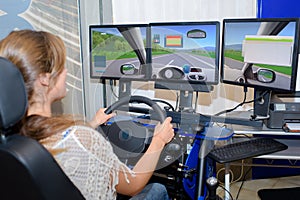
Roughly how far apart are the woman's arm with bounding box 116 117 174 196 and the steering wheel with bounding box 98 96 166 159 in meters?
0.12

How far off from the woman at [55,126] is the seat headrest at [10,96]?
0.58 ft

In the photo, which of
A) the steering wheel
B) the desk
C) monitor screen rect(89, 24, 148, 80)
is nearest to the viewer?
the steering wheel

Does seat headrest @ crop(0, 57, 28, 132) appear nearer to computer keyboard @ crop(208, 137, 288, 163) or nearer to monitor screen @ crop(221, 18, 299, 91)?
computer keyboard @ crop(208, 137, 288, 163)

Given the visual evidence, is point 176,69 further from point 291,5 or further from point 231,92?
point 291,5

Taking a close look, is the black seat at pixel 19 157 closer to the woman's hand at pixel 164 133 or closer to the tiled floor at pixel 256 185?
the woman's hand at pixel 164 133

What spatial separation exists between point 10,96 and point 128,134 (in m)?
0.91

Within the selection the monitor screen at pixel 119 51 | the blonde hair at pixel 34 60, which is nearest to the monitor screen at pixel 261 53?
the monitor screen at pixel 119 51

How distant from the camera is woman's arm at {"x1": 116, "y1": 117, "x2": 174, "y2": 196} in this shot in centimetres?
132

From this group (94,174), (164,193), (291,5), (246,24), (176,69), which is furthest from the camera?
(291,5)

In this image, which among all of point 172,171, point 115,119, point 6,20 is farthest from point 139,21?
point 172,171

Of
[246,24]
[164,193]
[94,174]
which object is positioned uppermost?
[246,24]

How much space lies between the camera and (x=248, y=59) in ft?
6.34

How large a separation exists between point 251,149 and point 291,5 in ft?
3.78

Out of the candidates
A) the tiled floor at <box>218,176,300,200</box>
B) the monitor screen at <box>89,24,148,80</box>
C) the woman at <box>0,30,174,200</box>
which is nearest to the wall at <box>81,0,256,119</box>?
the monitor screen at <box>89,24,148,80</box>
